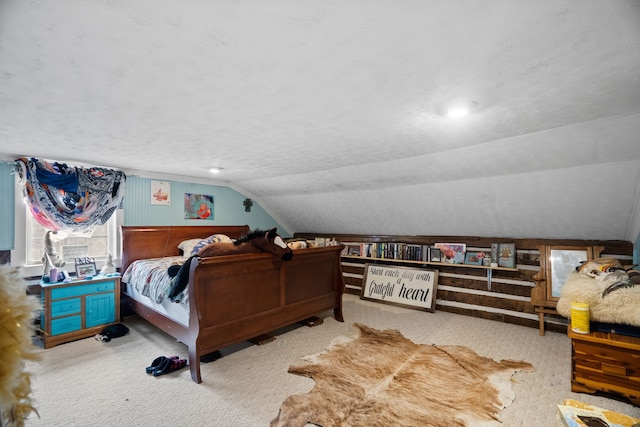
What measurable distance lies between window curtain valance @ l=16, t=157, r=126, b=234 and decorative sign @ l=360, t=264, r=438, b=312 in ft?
13.6

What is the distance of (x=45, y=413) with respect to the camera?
7.36ft

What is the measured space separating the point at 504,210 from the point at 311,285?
8.71ft

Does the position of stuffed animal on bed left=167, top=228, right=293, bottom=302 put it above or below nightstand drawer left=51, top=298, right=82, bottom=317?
above

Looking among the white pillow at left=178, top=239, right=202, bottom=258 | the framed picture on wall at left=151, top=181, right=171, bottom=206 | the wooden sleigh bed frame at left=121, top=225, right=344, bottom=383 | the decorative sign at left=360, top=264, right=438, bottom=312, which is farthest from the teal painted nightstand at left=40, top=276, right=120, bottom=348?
the decorative sign at left=360, top=264, right=438, bottom=312

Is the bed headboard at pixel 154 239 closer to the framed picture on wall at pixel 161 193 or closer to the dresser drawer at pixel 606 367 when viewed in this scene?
the framed picture on wall at pixel 161 193

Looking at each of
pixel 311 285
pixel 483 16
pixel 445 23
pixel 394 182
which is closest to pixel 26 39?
pixel 445 23

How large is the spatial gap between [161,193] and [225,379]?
10.6 feet

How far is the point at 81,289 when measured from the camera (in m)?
3.67

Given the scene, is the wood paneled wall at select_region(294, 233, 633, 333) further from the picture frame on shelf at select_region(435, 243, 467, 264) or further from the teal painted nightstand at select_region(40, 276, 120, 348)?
the teal painted nightstand at select_region(40, 276, 120, 348)

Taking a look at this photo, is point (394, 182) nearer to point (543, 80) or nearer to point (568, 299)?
point (568, 299)

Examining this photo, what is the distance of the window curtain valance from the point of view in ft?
11.8

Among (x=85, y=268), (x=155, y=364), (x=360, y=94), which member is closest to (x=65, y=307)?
(x=85, y=268)

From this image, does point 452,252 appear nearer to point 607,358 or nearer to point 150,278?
point 607,358

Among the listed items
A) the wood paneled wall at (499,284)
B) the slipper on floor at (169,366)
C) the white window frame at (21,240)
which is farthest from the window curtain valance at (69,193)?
the wood paneled wall at (499,284)
